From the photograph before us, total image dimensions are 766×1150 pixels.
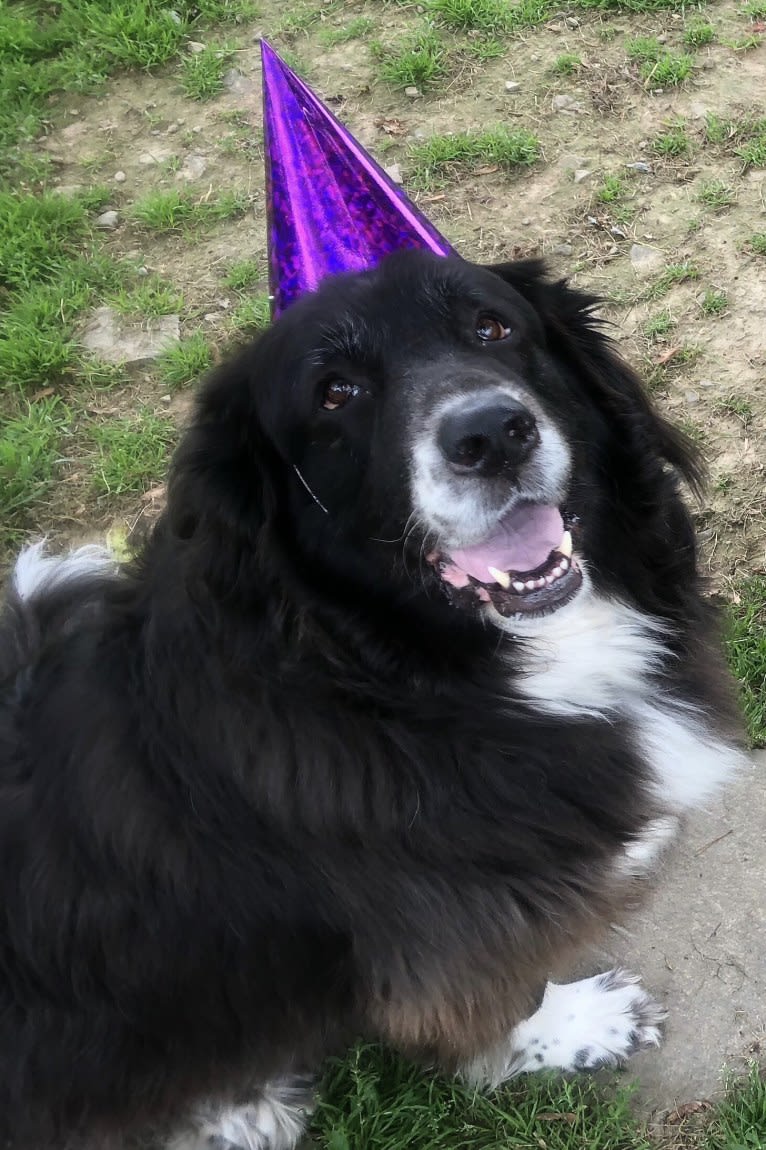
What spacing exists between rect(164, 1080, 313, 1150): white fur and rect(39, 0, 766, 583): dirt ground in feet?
6.81

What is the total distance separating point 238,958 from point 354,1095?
81 centimetres

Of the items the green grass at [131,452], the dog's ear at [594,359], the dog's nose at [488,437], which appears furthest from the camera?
the green grass at [131,452]

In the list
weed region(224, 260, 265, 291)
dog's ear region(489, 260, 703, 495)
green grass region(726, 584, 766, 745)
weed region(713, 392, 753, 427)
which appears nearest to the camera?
dog's ear region(489, 260, 703, 495)

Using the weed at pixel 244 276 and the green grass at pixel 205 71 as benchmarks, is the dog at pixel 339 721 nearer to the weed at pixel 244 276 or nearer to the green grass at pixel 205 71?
the weed at pixel 244 276

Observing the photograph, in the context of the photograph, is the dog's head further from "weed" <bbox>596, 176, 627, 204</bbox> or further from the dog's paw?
"weed" <bbox>596, 176, 627, 204</bbox>

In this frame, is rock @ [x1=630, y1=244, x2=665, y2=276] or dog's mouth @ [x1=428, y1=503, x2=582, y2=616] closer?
dog's mouth @ [x1=428, y1=503, x2=582, y2=616]

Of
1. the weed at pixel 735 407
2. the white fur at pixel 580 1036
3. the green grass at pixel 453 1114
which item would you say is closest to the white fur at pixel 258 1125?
the green grass at pixel 453 1114

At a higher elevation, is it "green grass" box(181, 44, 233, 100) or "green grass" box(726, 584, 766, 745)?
"green grass" box(181, 44, 233, 100)

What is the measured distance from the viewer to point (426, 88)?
480cm

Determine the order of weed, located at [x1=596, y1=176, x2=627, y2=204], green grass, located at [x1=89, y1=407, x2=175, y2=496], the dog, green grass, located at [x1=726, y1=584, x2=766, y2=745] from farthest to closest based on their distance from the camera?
weed, located at [x1=596, y1=176, x2=627, y2=204]
green grass, located at [x1=89, y1=407, x2=175, y2=496]
green grass, located at [x1=726, y1=584, x2=766, y2=745]
the dog

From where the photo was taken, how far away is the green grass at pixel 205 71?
507 cm

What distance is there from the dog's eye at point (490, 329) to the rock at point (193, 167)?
3.38 meters

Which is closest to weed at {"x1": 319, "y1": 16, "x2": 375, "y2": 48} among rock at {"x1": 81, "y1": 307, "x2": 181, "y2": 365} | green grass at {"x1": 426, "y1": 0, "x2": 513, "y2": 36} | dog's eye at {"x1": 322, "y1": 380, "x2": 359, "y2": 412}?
green grass at {"x1": 426, "y1": 0, "x2": 513, "y2": 36}

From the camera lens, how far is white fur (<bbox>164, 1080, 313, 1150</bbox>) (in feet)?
7.59
